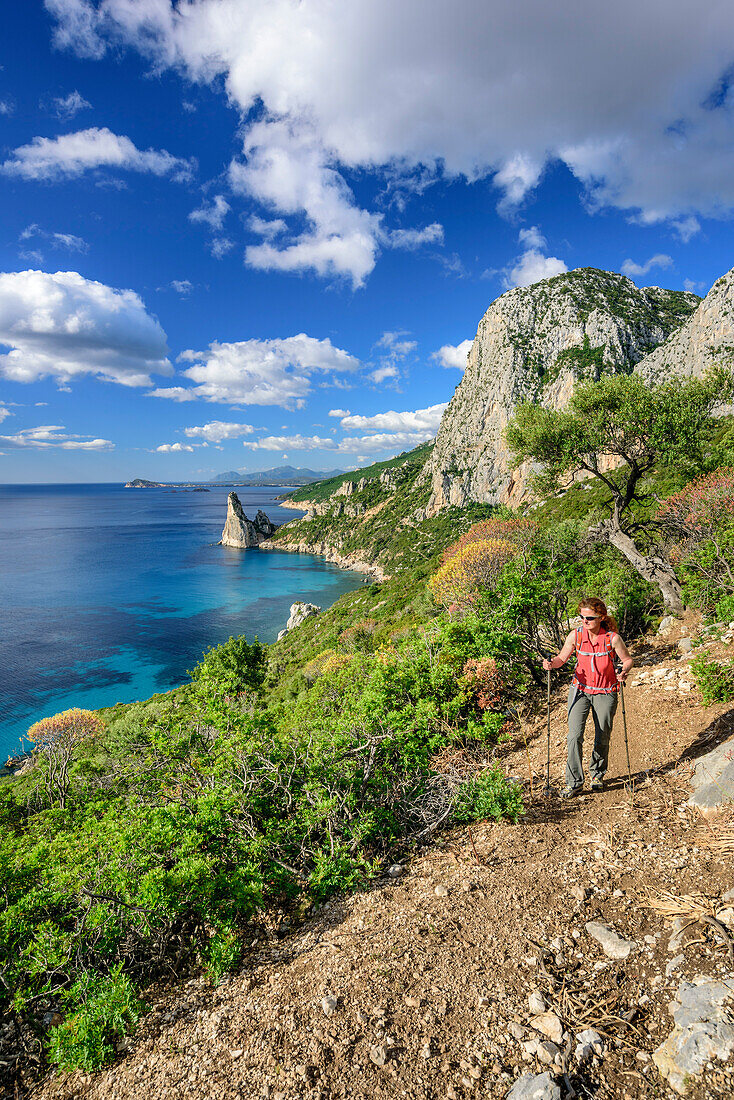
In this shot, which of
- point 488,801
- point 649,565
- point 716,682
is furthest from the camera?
point 649,565

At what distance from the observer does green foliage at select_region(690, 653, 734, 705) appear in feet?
19.4

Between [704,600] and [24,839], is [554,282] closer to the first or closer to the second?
[704,600]

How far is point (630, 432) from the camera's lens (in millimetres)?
13469

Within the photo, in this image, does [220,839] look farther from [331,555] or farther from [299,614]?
[331,555]

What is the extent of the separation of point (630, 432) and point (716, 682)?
32.1 feet

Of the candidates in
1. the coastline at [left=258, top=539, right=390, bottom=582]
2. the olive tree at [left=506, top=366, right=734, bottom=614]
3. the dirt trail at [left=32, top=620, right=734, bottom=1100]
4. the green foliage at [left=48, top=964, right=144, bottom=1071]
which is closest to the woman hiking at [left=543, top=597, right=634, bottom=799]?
the dirt trail at [left=32, top=620, right=734, bottom=1100]

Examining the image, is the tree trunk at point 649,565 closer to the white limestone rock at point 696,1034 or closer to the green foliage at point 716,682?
the green foliage at point 716,682

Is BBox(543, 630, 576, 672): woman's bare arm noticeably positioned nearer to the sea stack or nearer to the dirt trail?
the dirt trail

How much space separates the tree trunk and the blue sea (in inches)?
1680

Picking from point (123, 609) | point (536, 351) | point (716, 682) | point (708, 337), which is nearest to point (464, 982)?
point (716, 682)

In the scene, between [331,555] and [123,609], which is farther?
[331,555]

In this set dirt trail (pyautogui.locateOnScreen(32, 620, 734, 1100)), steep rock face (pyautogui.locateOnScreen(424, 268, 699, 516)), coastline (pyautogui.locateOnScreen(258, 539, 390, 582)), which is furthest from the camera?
coastline (pyautogui.locateOnScreen(258, 539, 390, 582))

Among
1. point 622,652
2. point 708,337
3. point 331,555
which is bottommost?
point 331,555

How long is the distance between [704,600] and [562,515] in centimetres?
3632
